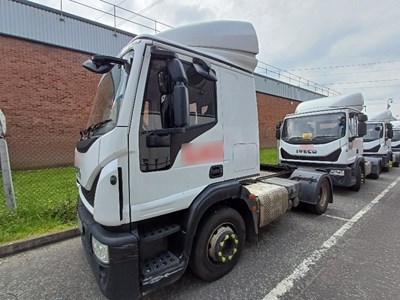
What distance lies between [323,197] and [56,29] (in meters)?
12.2

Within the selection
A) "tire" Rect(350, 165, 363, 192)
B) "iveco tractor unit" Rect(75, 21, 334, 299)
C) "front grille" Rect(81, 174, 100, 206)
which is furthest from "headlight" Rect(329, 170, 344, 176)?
"front grille" Rect(81, 174, 100, 206)

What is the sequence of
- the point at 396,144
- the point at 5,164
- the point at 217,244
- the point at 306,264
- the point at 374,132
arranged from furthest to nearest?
the point at 396,144
the point at 374,132
the point at 5,164
the point at 306,264
the point at 217,244

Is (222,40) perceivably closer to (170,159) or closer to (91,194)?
(170,159)

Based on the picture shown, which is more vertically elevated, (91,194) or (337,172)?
(91,194)

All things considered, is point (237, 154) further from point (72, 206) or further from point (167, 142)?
point (72, 206)

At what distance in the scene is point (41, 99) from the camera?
10398 millimetres

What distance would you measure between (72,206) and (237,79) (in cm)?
378

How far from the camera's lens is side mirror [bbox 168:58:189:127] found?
78.9 inches

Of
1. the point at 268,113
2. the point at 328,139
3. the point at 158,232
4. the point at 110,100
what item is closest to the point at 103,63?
the point at 110,100

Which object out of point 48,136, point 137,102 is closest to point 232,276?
point 137,102

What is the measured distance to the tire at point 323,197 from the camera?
5.13 metres

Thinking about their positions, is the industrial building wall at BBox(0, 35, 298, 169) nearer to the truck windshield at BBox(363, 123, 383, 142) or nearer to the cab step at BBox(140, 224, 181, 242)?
the cab step at BBox(140, 224, 181, 242)

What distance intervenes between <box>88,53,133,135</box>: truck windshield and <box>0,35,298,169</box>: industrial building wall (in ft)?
30.6

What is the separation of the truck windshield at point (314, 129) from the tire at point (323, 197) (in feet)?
5.09
